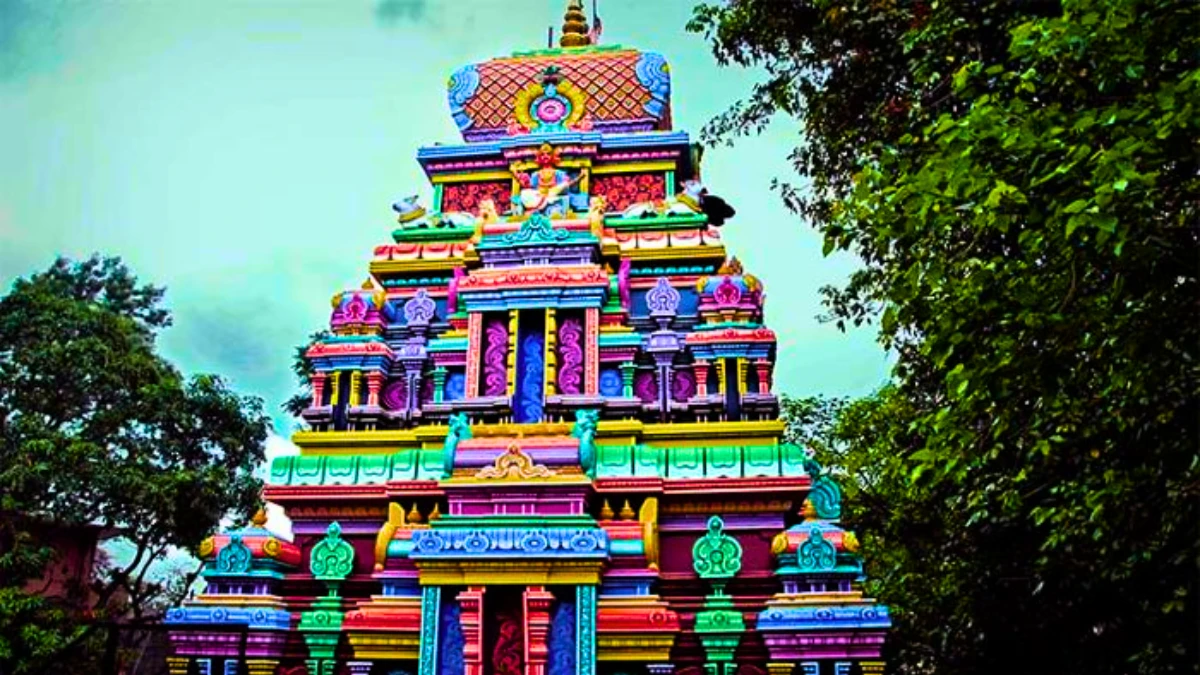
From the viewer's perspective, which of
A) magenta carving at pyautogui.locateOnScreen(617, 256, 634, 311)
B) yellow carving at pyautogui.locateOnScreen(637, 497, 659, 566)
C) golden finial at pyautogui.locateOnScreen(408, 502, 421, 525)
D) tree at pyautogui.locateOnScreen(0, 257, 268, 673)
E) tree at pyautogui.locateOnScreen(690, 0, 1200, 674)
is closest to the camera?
tree at pyautogui.locateOnScreen(690, 0, 1200, 674)

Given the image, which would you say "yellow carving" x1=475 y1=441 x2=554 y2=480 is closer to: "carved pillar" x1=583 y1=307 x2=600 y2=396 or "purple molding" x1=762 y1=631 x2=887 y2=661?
"carved pillar" x1=583 y1=307 x2=600 y2=396

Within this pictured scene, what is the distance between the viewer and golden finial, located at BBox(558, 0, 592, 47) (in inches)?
592

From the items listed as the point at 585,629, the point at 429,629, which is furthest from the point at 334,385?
the point at 585,629

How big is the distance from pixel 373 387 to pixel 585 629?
393 centimetres

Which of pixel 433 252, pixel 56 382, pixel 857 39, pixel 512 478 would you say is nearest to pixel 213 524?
pixel 56 382

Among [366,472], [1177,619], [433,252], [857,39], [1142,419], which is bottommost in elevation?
[1177,619]

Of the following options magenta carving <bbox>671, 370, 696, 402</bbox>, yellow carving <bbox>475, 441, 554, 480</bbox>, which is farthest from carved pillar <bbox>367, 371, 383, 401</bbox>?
magenta carving <bbox>671, 370, 696, 402</bbox>

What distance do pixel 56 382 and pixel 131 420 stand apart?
57.3 inches

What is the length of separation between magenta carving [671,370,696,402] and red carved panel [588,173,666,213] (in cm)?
283

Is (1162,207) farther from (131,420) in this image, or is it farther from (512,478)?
(131,420)

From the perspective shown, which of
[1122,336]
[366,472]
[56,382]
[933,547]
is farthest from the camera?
[56,382]

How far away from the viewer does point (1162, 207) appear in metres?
6.12

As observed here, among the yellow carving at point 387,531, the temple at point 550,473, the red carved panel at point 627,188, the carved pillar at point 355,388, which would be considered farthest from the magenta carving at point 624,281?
the yellow carving at point 387,531

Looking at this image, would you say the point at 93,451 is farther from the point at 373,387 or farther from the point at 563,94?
the point at 563,94
